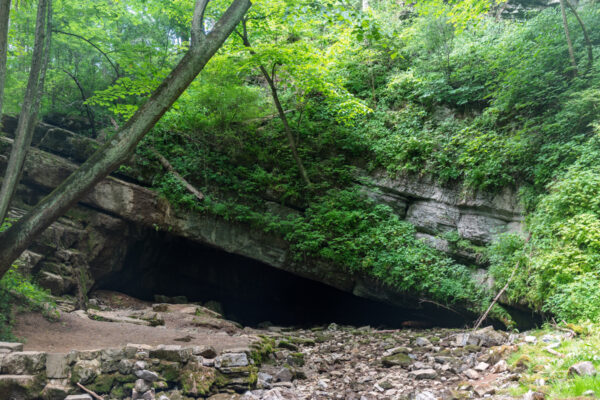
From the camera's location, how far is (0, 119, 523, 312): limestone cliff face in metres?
9.92

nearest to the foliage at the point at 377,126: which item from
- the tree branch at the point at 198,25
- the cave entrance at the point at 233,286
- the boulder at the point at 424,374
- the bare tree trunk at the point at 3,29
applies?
→ the tree branch at the point at 198,25

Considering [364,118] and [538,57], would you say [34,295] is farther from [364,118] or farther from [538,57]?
[538,57]

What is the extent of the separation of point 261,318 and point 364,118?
8.83 meters

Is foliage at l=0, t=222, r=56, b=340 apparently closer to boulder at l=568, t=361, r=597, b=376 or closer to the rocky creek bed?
the rocky creek bed

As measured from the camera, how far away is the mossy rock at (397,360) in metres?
6.15

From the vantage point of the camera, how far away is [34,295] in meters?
6.42

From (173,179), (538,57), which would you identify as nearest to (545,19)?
(538,57)

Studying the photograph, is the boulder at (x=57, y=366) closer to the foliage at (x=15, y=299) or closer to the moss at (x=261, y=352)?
the foliage at (x=15, y=299)

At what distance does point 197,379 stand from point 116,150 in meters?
3.47

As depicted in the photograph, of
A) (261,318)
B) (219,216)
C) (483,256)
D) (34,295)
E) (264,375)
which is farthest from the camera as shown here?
(261,318)

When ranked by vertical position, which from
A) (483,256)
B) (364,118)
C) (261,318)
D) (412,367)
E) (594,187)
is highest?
(364,118)

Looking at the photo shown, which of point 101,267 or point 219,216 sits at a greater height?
point 219,216

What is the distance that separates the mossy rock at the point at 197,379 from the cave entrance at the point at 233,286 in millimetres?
7100

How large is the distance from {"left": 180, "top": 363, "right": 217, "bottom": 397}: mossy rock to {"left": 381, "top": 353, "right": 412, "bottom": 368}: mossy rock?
9.83 ft
